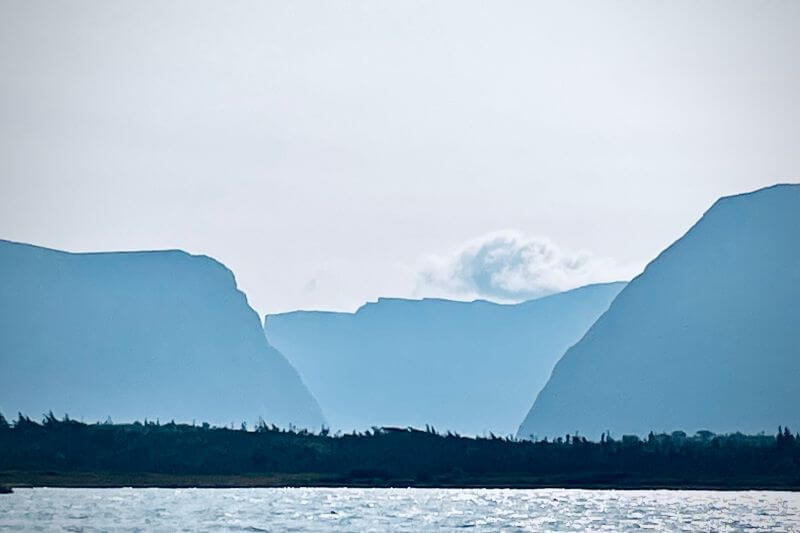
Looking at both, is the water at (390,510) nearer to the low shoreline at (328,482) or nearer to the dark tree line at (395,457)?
the low shoreline at (328,482)

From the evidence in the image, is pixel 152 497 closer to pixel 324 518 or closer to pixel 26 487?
pixel 26 487

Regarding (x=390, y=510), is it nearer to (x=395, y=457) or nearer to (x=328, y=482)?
(x=328, y=482)

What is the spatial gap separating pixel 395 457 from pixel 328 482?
11483 mm

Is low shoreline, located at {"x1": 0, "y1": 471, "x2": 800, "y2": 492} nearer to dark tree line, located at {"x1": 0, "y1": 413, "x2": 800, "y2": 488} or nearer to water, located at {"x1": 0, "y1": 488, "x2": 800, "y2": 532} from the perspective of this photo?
dark tree line, located at {"x1": 0, "y1": 413, "x2": 800, "y2": 488}

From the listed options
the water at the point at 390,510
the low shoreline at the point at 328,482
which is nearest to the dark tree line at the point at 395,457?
the low shoreline at the point at 328,482

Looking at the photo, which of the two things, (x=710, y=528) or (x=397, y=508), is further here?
(x=397, y=508)

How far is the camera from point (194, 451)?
165375 mm

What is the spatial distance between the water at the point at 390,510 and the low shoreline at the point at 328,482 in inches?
224

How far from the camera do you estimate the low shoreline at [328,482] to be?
493 ft

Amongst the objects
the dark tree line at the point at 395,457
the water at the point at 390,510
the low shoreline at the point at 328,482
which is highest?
the dark tree line at the point at 395,457

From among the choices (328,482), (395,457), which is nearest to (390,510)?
(328,482)

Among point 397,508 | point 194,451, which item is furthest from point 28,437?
point 397,508

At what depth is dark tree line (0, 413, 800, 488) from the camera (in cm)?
15462

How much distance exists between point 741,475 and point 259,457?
53.2 m
